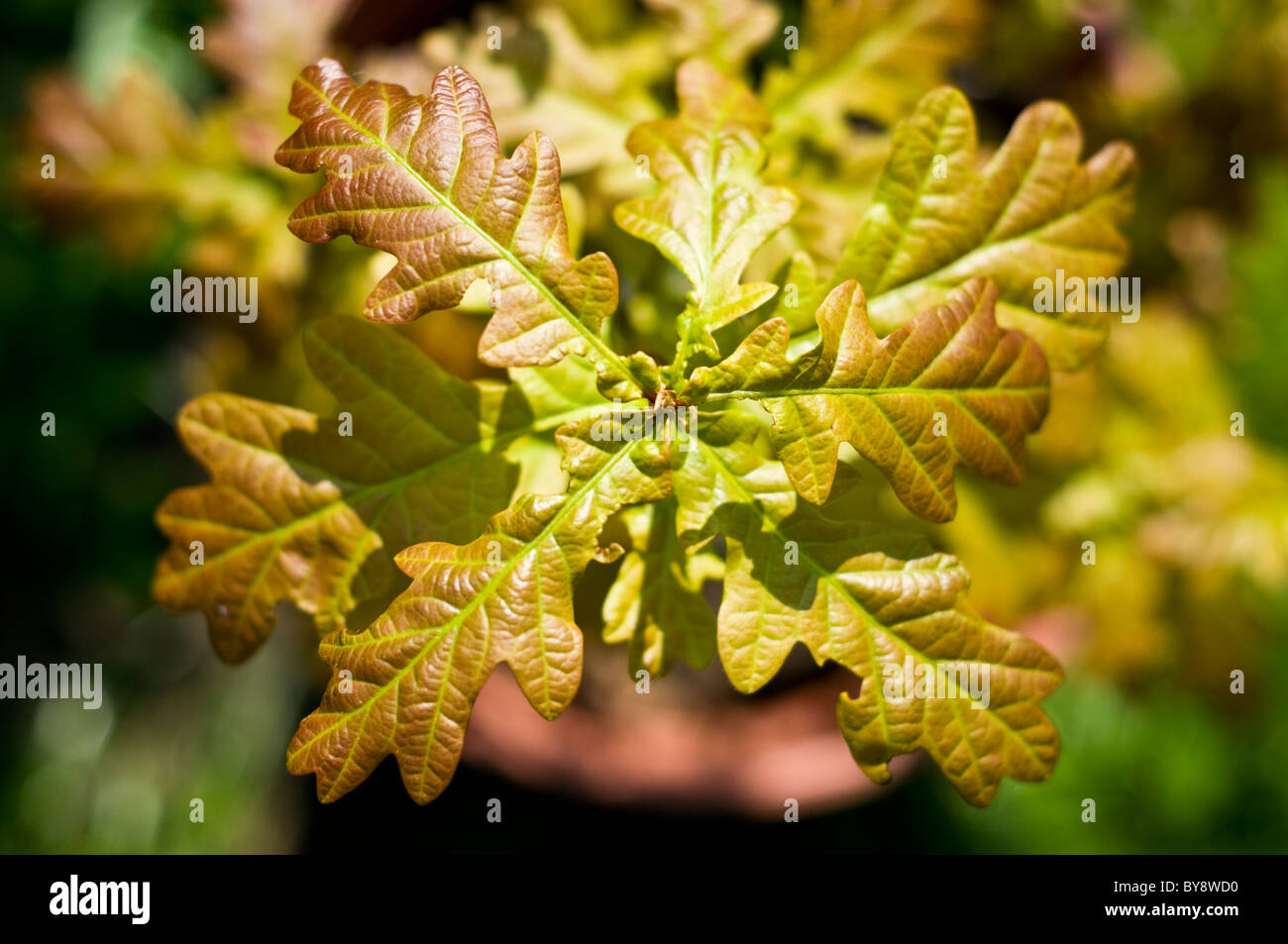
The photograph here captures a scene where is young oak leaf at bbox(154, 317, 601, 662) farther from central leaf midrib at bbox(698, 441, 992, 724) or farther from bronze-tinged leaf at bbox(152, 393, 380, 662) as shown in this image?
central leaf midrib at bbox(698, 441, 992, 724)

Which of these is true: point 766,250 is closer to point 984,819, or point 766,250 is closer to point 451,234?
point 451,234

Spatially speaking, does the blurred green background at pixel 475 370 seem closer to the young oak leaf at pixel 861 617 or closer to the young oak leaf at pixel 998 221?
the young oak leaf at pixel 998 221

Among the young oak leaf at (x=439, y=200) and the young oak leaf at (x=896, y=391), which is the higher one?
the young oak leaf at (x=439, y=200)

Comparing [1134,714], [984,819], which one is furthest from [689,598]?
[1134,714]

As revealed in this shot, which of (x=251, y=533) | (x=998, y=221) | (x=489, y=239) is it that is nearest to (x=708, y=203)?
(x=489, y=239)

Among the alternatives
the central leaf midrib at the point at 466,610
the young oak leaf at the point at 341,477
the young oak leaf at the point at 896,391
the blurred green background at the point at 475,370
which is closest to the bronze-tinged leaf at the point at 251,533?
the young oak leaf at the point at 341,477
